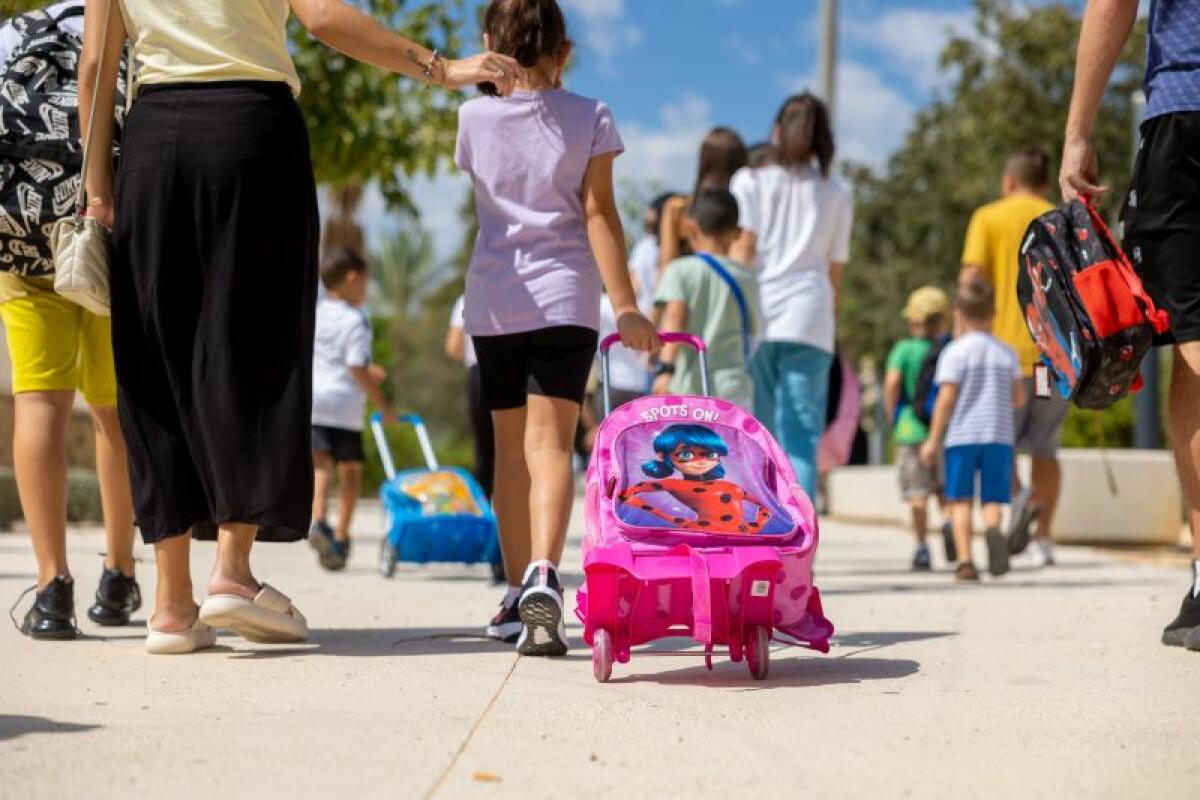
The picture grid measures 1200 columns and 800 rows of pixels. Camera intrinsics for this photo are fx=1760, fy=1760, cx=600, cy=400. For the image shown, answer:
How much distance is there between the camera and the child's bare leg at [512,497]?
215 inches

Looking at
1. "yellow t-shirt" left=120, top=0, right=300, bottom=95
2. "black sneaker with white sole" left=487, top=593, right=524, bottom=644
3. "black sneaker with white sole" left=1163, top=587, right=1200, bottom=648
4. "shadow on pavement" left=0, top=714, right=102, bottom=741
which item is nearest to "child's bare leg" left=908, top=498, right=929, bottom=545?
"black sneaker with white sole" left=1163, top=587, right=1200, bottom=648

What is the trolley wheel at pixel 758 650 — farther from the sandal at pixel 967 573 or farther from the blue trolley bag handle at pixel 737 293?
the sandal at pixel 967 573

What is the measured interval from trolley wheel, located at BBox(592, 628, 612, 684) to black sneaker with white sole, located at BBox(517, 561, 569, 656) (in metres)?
0.48

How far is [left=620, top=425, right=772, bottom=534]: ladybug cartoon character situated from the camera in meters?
4.48

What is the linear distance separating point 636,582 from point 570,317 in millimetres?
1059

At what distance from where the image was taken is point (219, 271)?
4.78 metres

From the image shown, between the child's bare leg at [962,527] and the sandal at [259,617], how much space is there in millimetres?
4585

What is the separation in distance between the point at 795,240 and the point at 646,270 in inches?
55.0

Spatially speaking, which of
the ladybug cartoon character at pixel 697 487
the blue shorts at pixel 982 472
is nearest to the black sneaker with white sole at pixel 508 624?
the ladybug cartoon character at pixel 697 487

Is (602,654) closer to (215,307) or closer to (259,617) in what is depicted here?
(259,617)

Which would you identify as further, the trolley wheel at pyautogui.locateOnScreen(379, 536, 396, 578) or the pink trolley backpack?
the trolley wheel at pyautogui.locateOnScreen(379, 536, 396, 578)

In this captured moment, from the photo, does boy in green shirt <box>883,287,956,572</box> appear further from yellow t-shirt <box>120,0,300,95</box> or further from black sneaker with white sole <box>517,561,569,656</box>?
yellow t-shirt <box>120,0,300,95</box>

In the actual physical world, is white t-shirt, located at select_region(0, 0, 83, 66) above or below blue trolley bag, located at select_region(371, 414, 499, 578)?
above

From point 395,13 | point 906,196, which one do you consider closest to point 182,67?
point 395,13
